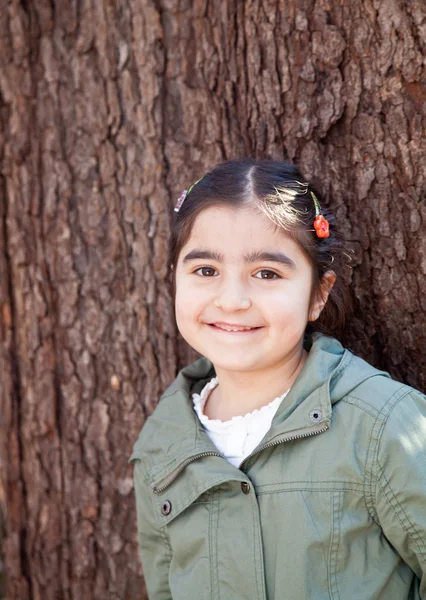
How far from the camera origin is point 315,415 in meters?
2.05

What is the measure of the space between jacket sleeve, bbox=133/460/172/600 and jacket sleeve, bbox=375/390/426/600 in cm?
87

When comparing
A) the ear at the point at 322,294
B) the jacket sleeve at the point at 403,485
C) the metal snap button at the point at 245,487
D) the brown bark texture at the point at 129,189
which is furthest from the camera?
the brown bark texture at the point at 129,189

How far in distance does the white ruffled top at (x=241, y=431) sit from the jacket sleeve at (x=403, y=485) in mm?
416

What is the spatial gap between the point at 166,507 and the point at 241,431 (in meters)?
0.36

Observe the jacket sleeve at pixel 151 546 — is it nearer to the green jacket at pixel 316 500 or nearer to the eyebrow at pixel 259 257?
the green jacket at pixel 316 500

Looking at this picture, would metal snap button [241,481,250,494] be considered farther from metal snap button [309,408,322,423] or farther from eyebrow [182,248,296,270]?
eyebrow [182,248,296,270]

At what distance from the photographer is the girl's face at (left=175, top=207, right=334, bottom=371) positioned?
2.16m

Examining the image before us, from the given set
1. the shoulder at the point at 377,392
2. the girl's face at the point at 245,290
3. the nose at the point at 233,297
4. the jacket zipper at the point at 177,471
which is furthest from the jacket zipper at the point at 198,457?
the nose at the point at 233,297

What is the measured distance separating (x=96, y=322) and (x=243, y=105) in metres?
1.09

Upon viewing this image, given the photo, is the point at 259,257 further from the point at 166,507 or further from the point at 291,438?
the point at 166,507

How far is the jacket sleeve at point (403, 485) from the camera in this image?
6.21ft

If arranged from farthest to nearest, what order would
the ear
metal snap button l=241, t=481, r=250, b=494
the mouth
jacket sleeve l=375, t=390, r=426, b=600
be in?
the ear, the mouth, metal snap button l=241, t=481, r=250, b=494, jacket sleeve l=375, t=390, r=426, b=600

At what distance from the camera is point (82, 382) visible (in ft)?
9.74

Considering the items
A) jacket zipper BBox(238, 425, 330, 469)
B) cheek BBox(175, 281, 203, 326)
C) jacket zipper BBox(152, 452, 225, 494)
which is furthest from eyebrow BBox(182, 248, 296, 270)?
jacket zipper BBox(152, 452, 225, 494)
